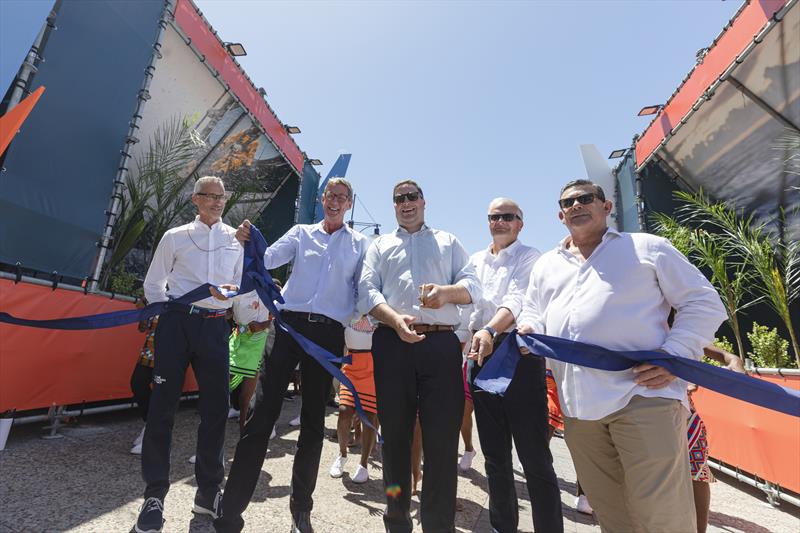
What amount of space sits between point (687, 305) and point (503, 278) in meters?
1.41

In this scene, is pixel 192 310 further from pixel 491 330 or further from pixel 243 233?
pixel 491 330

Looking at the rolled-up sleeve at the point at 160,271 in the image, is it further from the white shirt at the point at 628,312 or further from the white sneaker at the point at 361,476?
the white shirt at the point at 628,312

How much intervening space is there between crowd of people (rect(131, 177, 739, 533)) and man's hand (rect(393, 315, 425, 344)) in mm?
12

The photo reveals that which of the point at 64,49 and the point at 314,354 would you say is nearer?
the point at 314,354

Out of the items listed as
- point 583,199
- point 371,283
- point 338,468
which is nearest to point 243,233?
point 371,283

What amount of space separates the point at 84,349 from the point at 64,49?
3.34 meters

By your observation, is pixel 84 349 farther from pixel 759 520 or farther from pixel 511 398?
pixel 759 520

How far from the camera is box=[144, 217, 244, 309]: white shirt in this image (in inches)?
110

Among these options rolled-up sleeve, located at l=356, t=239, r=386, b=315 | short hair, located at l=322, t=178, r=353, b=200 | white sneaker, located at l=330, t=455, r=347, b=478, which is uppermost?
short hair, located at l=322, t=178, r=353, b=200

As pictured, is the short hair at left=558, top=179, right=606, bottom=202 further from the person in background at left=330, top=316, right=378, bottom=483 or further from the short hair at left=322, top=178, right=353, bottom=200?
the person in background at left=330, top=316, right=378, bottom=483

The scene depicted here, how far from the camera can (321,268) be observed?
2.66 metres

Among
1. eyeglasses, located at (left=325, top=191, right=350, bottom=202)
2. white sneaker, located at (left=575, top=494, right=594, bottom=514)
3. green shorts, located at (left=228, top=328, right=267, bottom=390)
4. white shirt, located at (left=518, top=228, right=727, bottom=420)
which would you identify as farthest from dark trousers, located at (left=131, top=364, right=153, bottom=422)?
white sneaker, located at (left=575, top=494, right=594, bottom=514)

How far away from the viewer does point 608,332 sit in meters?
1.72

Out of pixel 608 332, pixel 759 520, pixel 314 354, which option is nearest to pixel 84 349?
pixel 314 354
